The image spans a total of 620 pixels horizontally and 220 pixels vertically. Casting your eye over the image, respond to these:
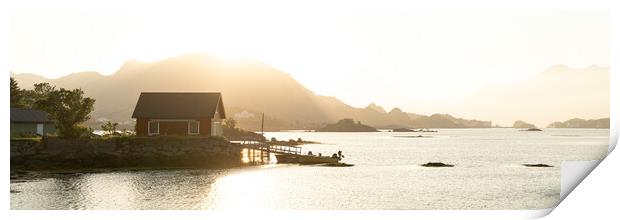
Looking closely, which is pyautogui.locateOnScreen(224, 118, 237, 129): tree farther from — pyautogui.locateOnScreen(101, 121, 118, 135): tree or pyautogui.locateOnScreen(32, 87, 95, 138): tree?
pyautogui.locateOnScreen(32, 87, 95, 138): tree

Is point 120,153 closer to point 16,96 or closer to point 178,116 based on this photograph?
point 178,116

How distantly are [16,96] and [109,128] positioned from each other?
47.9 feet

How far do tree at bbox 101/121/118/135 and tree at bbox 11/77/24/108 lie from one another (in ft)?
39.1

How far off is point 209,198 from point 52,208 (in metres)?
8.37

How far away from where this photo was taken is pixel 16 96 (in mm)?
61219

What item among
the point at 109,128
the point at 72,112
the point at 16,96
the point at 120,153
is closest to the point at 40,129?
the point at 72,112

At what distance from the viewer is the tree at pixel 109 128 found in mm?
51931

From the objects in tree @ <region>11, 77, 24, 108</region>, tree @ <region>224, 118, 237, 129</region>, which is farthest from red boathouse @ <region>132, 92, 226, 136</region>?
A: tree @ <region>11, 77, 24, 108</region>

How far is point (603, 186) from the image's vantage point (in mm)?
31266

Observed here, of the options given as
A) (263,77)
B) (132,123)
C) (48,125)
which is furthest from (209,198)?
(48,125)

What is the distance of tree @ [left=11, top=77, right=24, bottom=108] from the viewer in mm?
59866

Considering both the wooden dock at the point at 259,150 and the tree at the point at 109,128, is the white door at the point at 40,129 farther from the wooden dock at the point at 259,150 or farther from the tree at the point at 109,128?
the wooden dock at the point at 259,150

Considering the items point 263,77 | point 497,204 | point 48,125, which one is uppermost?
point 263,77

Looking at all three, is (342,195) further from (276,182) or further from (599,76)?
(599,76)
